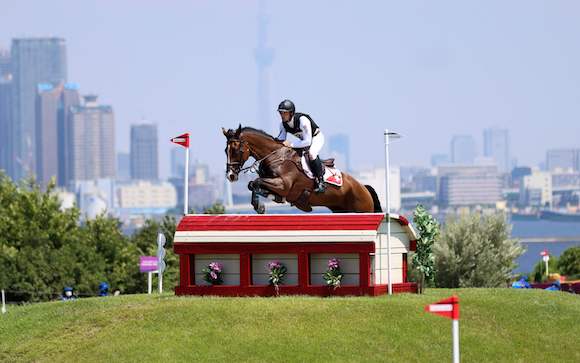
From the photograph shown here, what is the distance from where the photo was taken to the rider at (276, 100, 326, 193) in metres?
30.9

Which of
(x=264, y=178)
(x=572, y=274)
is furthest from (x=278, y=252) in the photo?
(x=572, y=274)

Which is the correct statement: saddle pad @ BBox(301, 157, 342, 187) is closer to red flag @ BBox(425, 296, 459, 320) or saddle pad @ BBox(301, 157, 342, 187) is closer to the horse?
the horse

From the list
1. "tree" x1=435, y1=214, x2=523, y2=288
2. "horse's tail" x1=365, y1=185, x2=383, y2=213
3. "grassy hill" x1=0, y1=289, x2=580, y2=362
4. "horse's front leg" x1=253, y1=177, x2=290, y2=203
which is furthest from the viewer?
"tree" x1=435, y1=214, x2=523, y2=288

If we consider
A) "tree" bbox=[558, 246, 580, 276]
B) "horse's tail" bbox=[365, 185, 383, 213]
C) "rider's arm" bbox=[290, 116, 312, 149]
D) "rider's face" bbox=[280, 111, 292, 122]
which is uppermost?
"rider's face" bbox=[280, 111, 292, 122]

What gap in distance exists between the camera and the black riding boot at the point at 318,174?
101 ft

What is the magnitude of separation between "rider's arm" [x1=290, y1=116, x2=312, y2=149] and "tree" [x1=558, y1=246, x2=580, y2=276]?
3230 cm

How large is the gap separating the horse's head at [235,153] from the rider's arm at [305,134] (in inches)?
45.7

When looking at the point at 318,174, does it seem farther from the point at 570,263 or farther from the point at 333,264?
the point at 570,263

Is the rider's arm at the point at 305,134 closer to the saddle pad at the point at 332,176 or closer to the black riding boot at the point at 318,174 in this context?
the black riding boot at the point at 318,174

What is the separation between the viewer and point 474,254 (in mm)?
48594

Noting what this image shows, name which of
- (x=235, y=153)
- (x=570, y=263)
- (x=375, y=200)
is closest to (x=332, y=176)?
(x=375, y=200)

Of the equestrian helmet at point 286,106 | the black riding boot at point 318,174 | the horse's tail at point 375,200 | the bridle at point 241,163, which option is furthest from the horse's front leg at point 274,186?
the horse's tail at point 375,200

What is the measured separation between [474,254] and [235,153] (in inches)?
786

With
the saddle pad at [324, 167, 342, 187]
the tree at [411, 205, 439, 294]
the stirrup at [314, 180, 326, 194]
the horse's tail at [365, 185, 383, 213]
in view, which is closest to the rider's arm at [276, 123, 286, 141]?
the saddle pad at [324, 167, 342, 187]
